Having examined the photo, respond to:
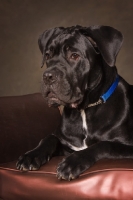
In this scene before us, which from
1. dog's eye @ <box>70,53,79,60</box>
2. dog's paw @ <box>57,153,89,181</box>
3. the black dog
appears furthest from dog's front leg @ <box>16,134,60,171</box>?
dog's eye @ <box>70,53,79,60</box>

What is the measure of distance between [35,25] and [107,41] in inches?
81.3

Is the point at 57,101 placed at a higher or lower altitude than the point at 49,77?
lower

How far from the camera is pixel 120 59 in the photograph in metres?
3.52

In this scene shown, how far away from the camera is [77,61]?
6.21 feet

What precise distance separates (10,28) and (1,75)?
0.50 meters

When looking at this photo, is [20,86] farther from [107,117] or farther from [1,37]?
[107,117]

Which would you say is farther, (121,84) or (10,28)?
(10,28)

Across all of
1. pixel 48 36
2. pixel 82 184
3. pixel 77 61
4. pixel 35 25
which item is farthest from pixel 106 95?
pixel 35 25

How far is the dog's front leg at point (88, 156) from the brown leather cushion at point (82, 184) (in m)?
0.03

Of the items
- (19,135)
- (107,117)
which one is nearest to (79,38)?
(107,117)

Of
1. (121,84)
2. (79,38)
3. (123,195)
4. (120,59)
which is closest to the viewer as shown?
(123,195)

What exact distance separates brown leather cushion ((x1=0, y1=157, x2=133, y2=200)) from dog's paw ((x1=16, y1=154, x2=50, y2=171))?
0.02m

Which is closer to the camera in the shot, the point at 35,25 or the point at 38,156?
the point at 38,156

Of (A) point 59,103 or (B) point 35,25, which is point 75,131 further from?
(B) point 35,25
